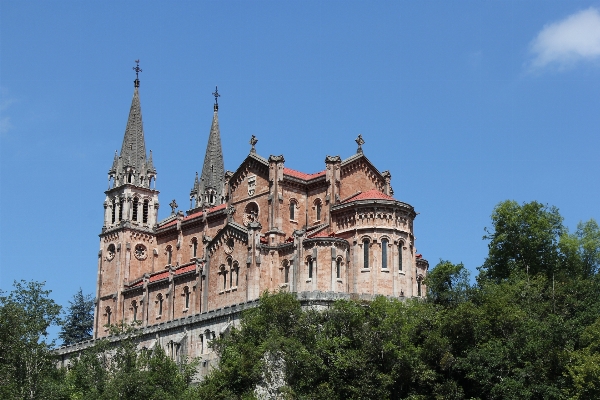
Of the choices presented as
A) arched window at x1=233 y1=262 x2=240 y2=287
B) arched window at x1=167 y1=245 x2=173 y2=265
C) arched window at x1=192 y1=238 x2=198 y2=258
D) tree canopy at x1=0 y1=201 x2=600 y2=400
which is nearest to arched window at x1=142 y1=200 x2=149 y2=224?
arched window at x1=167 y1=245 x2=173 y2=265

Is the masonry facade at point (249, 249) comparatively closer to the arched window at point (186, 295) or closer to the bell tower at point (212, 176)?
the arched window at point (186, 295)

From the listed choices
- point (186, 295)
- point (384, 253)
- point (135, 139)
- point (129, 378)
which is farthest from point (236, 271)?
point (135, 139)

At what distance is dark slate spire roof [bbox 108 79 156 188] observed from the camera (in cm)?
11125

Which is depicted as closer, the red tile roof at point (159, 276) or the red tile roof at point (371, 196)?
the red tile roof at point (371, 196)

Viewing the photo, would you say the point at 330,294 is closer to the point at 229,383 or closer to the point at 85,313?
the point at 229,383

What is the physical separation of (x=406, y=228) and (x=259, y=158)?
49.9 feet

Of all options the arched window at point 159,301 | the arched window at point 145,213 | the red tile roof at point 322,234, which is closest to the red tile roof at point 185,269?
the arched window at point 159,301

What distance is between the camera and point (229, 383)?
232 ft

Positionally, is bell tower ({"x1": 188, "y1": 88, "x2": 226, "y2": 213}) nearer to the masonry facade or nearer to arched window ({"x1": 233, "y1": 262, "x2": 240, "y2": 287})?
the masonry facade

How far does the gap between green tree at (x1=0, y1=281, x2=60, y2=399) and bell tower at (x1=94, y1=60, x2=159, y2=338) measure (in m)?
25.7

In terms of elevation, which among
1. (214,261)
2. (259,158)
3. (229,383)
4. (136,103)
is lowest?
(229,383)

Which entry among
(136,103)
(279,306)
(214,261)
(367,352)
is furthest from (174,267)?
(367,352)

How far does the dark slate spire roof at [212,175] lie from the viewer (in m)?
127

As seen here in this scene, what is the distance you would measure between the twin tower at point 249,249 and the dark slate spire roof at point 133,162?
0.24 metres
